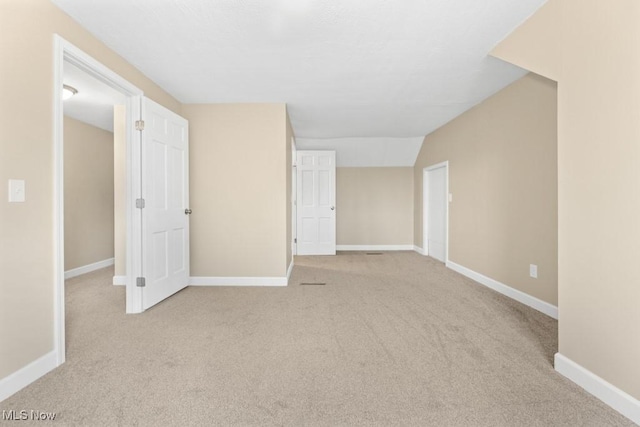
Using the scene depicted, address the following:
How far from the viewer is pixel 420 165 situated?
20.0 feet

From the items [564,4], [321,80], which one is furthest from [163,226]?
[564,4]

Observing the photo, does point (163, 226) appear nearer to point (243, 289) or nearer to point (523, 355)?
point (243, 289)

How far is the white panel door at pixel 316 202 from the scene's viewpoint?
5.94 metres

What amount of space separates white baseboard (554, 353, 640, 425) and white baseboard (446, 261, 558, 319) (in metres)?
1.05

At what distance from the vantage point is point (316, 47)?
2.33 meters

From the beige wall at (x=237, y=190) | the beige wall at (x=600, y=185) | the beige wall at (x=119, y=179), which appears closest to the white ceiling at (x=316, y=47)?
the beige wall at (x=237, y=190)

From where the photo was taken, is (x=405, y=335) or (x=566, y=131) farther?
(x=405, y=335)

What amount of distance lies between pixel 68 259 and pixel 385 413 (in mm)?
4731

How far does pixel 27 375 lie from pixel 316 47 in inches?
111

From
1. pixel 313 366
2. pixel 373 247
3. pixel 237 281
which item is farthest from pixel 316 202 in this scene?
pixel 313 366

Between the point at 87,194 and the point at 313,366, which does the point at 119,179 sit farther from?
the point at 313,366

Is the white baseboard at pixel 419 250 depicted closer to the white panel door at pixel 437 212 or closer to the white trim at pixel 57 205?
the white panel door at pixel 437 212

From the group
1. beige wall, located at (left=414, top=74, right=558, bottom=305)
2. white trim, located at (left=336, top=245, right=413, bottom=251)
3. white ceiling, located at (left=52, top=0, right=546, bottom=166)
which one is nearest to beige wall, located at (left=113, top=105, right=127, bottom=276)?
white ceiling, located at (left=52, top=0, right=546, bottom=166)

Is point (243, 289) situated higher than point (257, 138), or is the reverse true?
point (257, 138)
